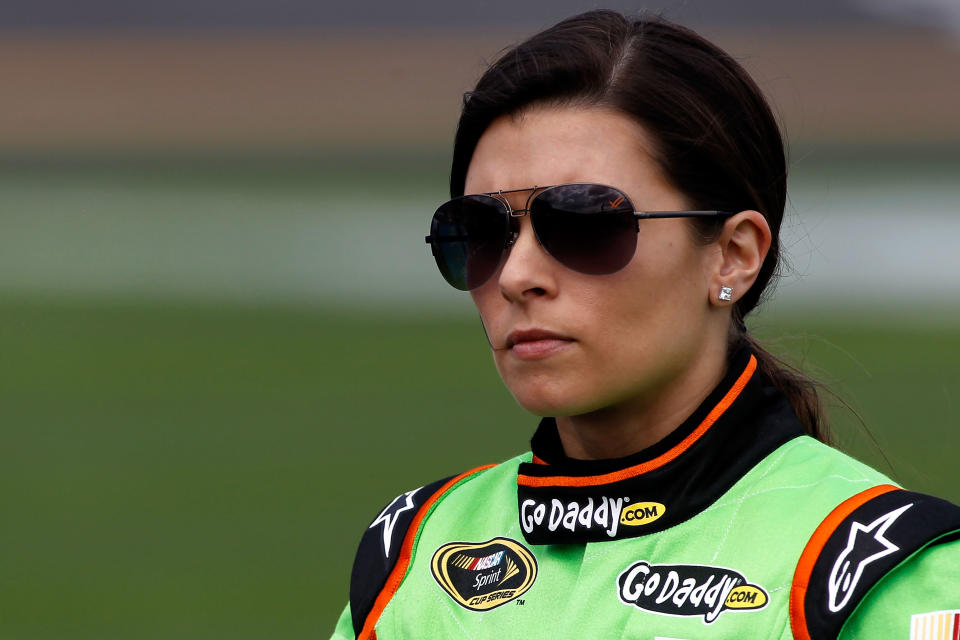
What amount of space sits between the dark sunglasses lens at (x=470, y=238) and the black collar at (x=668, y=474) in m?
0.30

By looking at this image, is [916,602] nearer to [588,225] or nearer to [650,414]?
[650,414]

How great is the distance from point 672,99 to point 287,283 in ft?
42.6

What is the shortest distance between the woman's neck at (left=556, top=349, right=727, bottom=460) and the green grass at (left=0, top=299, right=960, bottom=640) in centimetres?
282

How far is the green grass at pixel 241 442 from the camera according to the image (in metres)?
5.95

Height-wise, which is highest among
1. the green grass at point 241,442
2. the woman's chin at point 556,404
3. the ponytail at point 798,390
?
the woman's chin at point 556,404

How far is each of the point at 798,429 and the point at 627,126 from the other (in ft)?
1.55

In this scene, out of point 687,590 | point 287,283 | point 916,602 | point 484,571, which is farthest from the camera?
point 287,283

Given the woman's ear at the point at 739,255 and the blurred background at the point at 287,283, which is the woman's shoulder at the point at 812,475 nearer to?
the woman's ear at the point at 739,255

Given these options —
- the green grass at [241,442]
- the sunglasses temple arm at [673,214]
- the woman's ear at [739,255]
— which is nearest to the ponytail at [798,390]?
the woman's ear at [739,255]

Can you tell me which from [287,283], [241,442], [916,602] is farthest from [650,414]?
[287,283]

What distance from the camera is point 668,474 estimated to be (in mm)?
1746

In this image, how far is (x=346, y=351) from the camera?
11.0 meters

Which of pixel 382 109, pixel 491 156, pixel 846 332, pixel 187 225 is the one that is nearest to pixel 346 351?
pixel 846 332

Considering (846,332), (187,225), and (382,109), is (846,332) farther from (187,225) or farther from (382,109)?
(382,109)
